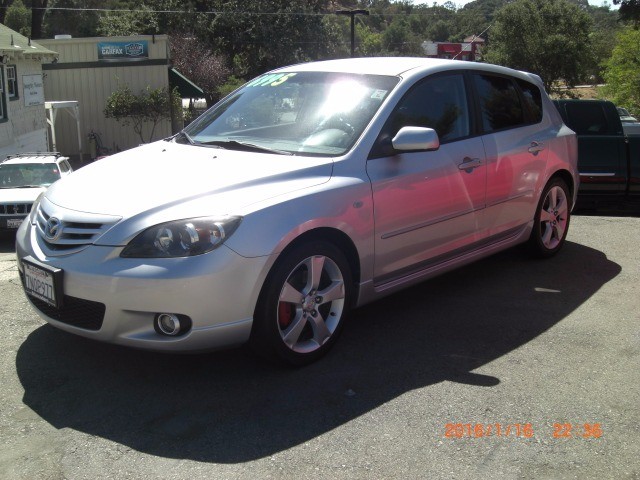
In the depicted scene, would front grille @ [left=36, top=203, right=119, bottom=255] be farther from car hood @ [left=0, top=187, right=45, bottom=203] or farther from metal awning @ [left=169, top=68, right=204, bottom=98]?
metal awning @ [left=169, top=68, right=204, bottom=98]

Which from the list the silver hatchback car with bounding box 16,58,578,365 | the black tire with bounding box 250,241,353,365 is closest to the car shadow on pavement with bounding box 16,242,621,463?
the black tire with bounding box 250,241,353,365

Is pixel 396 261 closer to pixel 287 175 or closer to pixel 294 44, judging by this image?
pixel 287 175

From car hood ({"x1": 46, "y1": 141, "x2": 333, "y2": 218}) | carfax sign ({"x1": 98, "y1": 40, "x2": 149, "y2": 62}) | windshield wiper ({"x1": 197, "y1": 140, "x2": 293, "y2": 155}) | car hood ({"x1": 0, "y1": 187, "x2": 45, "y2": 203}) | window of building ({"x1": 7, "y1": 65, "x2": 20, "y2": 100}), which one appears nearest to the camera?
car hood ({"x1": 46, "y1": 141, "x2": 333, "y2": 218})

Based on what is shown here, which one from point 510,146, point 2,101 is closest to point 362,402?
point 510,146

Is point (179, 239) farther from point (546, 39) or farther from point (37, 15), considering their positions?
point (546, 39)

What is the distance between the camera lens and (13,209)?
35.0 ft

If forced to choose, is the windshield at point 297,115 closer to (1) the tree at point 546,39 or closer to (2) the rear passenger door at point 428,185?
(2) the rear passenger door at point 428,185

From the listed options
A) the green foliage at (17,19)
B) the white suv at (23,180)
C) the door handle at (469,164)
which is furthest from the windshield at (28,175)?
the green foliage at (17,19)

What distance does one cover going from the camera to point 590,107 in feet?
33.5

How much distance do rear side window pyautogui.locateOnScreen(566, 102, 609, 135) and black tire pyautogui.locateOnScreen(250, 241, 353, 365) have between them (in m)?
6.75

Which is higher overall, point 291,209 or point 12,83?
point 12,83

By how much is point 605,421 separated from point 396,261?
1.63 m

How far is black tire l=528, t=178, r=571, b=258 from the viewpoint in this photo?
255 inches

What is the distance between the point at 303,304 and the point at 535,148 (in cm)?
287
